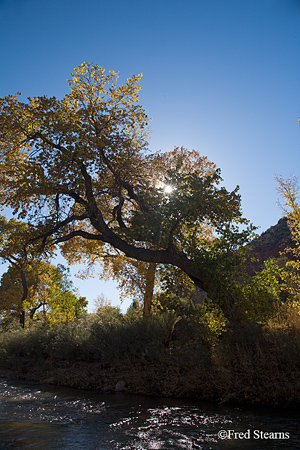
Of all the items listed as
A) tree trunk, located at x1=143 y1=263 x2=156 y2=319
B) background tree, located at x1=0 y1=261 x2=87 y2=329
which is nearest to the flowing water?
tree trunk, located at x1=143 y1=263 x2=156 y2=319

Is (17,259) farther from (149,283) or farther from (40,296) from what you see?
(40,296)

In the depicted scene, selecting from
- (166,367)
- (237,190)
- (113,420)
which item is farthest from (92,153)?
(113,420)

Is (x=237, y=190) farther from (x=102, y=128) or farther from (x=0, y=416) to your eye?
(x=0, y=416)

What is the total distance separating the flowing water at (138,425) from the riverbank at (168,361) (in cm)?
60

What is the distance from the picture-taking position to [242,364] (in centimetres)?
880

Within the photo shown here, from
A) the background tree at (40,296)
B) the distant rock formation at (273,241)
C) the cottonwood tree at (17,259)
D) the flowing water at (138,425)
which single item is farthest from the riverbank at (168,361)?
the distant rock formation at (273,241)

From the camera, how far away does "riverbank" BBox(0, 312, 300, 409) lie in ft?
27.3

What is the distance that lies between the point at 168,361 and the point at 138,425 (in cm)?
397

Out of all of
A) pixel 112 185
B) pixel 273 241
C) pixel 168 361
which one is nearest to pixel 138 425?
pixel 168 361

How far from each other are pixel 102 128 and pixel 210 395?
32.5 feet

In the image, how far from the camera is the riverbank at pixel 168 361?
328 inches

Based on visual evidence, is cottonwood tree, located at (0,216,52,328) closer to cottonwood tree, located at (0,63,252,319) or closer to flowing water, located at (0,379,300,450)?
cottonwood tree, located at (0,63,252,319)

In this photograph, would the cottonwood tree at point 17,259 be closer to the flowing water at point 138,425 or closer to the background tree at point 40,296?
the background tree at point 40,296

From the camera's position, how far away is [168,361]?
34.6 ft
